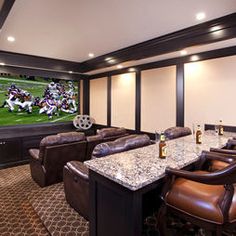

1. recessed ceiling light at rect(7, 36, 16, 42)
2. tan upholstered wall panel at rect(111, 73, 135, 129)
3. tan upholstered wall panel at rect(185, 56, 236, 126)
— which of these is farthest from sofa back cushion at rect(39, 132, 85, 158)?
tan upholstered wall panel at rect(185, 56, 236, 126)

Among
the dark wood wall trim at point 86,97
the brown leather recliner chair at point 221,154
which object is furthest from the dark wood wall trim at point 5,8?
the dark wood wall trim at point 86,97

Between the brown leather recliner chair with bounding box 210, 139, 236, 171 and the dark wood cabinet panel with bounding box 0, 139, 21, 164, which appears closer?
the brown leather recliner chair with bounding box 210, 139, 236, 171

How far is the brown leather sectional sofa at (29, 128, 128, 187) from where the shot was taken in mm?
3043

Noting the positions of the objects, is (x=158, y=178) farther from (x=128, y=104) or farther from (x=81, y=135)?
(x=128, y=104)

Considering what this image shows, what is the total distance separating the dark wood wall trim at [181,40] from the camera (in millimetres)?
2701

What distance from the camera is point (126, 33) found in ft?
10.8

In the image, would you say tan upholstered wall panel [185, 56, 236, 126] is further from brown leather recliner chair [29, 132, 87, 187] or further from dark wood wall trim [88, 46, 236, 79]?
brown leather recliner chair [29, 132, 87, 187]

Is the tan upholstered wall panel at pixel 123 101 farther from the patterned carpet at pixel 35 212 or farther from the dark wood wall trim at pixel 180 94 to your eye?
the patterned carpet at pixel 35 212

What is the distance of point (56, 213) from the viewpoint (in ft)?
8.07

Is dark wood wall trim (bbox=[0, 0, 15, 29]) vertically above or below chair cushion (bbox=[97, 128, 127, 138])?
above

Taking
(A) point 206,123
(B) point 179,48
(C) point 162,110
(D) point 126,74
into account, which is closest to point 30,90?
(D) point 126,74

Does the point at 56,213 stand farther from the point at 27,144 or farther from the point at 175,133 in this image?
the point at 27,144

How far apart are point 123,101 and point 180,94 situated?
5.85 feet

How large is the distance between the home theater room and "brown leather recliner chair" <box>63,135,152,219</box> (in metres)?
0.02
